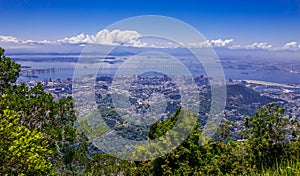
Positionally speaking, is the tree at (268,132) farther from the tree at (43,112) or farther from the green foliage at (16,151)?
the green foliage at (16,151)

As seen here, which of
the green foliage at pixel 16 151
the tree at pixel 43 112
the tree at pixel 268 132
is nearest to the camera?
the green foliage at pixel 16 151

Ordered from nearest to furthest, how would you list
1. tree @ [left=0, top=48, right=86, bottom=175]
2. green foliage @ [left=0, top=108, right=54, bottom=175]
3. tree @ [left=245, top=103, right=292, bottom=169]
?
green foliage @ [left=0, top=108, right=54, bottom=175]
tree @ [left=245, top=103, right=292, bottom=169]
tree @ [left=0, top=48, right=86, bottom=175]

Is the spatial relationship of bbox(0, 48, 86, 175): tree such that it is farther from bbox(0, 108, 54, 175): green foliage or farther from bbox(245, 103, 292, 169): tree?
bbox(245, 103, 292, 169): tree

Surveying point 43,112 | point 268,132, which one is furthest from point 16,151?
point 268,132

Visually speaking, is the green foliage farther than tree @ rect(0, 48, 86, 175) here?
No

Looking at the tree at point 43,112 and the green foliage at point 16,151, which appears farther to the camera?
Result: the tree at point 43,112

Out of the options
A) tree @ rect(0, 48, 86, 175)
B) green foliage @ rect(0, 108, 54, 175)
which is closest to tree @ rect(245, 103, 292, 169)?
tree @ rect(0, 48, 86, 175)

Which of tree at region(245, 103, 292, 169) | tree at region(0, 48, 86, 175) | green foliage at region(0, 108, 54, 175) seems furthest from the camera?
tree at region(0, 48, 86, 175)

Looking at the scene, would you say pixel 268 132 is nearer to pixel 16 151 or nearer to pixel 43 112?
pixel 43 112

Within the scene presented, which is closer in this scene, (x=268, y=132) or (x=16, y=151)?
(x=16, y=151)

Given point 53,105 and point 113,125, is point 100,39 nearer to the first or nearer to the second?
point 53,105

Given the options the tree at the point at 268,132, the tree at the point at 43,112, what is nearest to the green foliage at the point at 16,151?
the tree at the point at 43,112

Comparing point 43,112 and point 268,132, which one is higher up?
point 43,112
